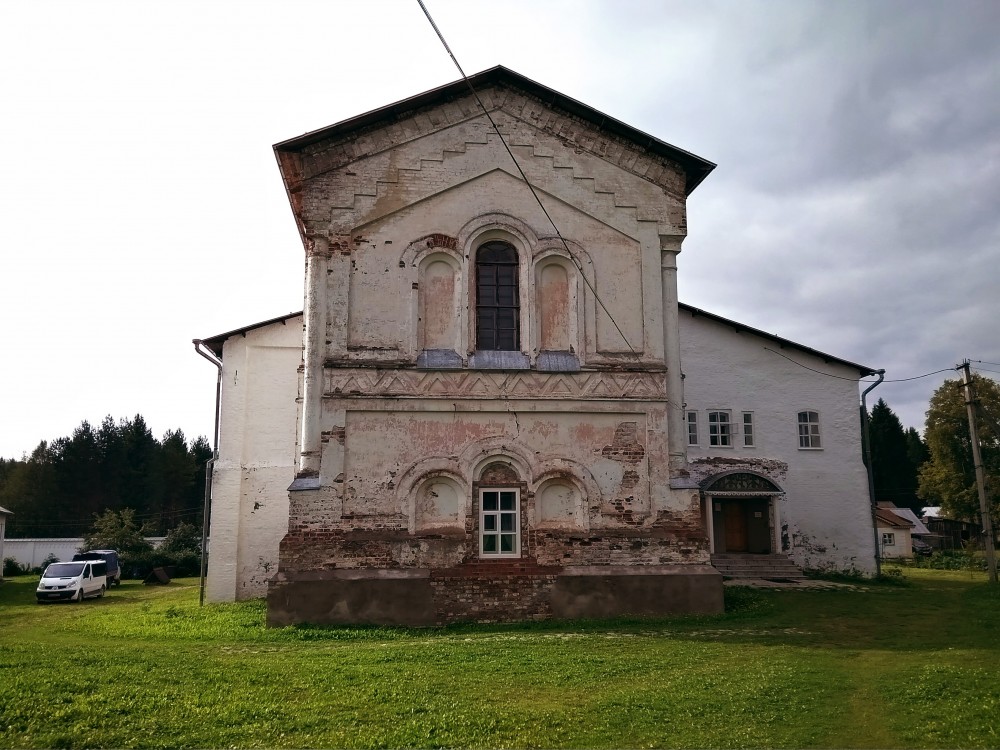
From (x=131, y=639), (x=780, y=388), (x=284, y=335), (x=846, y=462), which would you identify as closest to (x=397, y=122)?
(x=284, y=335)

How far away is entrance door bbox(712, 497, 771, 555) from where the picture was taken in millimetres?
24312

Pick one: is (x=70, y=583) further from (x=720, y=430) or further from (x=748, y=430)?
(x=748, y=430)

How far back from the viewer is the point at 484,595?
14195 mm

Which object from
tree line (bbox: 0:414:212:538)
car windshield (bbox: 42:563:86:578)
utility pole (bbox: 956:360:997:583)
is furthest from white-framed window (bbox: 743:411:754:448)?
tree line (bbox: 0:414:212:538)

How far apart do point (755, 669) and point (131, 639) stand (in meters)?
10.6

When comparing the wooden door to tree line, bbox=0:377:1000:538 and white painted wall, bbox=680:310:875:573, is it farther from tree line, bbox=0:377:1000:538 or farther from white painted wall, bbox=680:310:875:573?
tree line, bbox=0:377:1000:538

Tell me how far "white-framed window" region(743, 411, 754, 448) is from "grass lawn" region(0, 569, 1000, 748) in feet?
34.3

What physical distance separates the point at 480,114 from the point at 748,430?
1409cm

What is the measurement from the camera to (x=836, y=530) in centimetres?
2416

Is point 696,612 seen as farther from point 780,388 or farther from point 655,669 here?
point 780,388

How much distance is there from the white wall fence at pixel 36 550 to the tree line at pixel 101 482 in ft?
44.3

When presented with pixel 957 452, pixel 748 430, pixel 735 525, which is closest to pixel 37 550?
pixel 735 525

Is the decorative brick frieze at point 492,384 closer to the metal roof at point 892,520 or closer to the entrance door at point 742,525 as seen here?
the entrance door at point 742,525

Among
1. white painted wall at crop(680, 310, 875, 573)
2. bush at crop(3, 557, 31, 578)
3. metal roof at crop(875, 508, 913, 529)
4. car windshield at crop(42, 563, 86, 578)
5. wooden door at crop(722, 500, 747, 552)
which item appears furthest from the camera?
metal roof at crop(875, 508, 913, 529)
